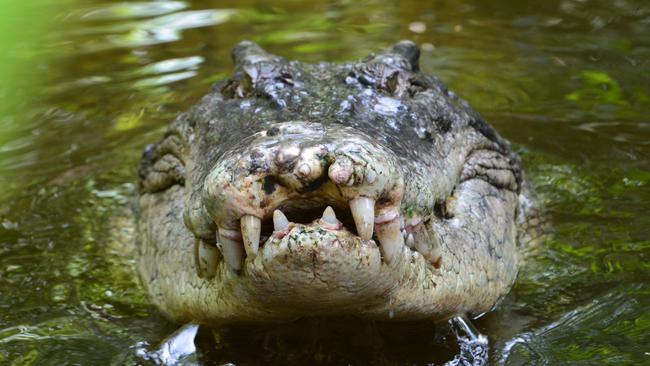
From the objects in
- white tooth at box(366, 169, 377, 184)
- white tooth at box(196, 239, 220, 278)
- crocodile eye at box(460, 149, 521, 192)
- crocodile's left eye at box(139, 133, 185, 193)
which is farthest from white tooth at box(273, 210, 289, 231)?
crocodile's left eye at box(139, 133, 185, 193)

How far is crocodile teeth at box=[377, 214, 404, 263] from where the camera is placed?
99.0 inches

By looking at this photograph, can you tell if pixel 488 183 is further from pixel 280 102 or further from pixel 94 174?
pixel 94 174

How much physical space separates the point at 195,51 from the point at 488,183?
14.0ft

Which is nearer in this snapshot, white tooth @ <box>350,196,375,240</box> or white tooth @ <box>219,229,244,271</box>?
white tooth @ <box>350,196,375,240</box>

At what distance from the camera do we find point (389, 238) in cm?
252

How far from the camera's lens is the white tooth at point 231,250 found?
254cm

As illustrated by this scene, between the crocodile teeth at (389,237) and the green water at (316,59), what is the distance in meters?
0.79

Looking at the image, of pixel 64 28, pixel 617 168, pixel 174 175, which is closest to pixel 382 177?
pixel 174 175

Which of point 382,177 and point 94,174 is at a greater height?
point 382,177

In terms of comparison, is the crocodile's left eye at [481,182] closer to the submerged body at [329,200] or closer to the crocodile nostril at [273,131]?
the submerged body at [329,200]

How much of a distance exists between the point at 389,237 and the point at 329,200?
0.20 meters

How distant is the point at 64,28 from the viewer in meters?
8.40

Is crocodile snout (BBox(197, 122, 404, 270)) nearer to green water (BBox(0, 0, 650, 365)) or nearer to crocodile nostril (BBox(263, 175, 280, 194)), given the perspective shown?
crocodile nostril (BBox(263, 175, 280, 194))

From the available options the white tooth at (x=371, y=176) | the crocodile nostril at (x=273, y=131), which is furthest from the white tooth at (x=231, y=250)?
the white tooth at (x=371, y=176)
